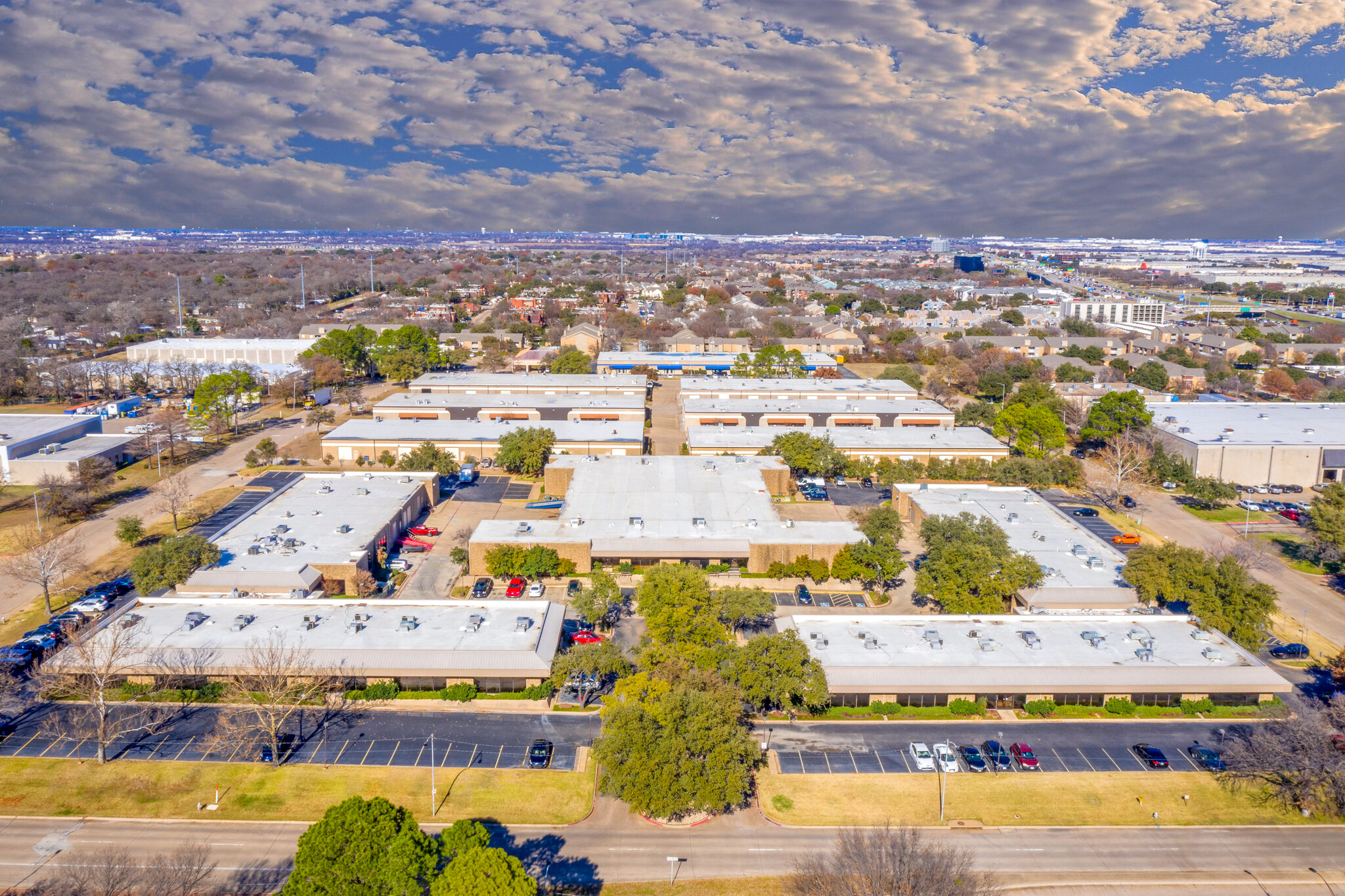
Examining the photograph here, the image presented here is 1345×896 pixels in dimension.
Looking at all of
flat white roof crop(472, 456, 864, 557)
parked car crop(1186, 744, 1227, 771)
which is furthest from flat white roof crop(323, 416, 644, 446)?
parked car crop(1186, 744, 1227, 771)

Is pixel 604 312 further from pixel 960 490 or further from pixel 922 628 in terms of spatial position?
pixel 922 628

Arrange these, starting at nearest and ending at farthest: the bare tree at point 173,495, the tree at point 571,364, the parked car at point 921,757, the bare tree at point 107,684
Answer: the parked car at point 921,757 → the bare tree at point 107,684 → the bare tree at point 173,495 → the tree at point 571,364

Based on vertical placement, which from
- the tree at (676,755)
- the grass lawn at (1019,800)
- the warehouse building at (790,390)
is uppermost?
the warehouse building at (790,390)

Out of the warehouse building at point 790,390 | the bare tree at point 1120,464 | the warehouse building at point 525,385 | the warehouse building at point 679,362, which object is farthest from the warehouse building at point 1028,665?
the warehouse building at point 679,362

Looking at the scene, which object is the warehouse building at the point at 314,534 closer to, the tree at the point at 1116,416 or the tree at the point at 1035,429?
the tree at the point at 1035,429

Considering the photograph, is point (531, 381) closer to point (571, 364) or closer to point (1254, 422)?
point (571, 364)

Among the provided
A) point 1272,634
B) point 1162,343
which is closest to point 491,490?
point 1272,634

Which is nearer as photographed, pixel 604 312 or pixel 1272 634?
pixel 1272 634

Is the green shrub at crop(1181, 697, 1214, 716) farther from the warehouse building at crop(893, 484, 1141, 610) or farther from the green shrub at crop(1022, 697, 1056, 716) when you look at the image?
the warehouse building at crop(893, 484, 1141, 610)
